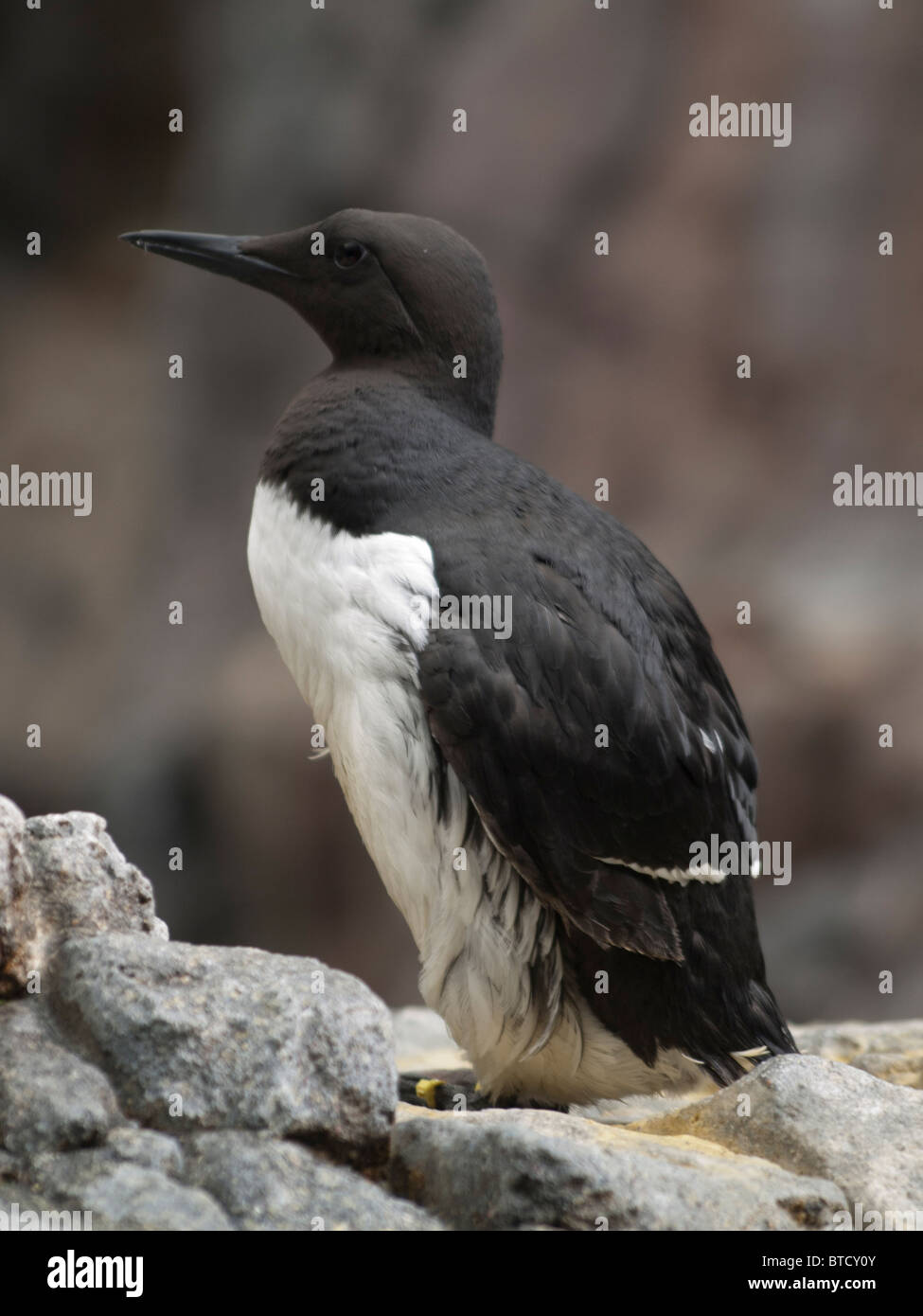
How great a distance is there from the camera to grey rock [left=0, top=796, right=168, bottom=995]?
2234 mm

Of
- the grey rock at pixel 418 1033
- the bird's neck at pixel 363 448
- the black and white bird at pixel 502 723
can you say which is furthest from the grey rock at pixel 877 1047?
the bird's neck at pixel 363 448

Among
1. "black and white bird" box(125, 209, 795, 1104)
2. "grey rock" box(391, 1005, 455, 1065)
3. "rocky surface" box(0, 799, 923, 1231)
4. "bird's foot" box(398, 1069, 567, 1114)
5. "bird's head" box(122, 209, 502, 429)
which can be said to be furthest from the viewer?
"grey rock" box(391, 1005, 455, 1065)

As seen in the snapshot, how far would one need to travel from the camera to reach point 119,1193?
1.93m

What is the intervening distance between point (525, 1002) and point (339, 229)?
1707 mm

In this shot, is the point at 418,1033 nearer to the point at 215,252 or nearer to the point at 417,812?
the point at 417,812

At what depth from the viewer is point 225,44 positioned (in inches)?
314

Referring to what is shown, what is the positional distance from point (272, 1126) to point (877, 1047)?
2416 mm

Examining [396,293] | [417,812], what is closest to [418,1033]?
[417,812]

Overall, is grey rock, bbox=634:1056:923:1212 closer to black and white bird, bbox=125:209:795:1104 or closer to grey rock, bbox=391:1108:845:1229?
grey rock, bbox=391:1108:845:1229

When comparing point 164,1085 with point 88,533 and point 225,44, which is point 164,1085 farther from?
point 225,44

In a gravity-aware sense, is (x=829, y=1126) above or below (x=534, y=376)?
below

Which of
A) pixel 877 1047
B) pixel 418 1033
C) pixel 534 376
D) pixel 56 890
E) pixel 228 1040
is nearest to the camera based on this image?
pixel 228 1040

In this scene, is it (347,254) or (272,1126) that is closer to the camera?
(272,1126)

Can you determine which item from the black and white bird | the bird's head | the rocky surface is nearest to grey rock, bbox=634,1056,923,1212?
the rocky surface
